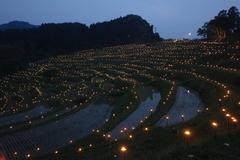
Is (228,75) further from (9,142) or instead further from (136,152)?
(9,142)

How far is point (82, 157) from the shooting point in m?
10.5

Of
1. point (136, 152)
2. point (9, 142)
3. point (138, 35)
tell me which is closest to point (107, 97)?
point (9, 142)

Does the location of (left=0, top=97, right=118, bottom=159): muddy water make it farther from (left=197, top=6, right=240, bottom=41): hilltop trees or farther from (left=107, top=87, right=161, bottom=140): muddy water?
(left=197, top=6, right=240, bottom=41): hilltop trees

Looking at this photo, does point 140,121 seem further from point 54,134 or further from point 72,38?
point 72,38

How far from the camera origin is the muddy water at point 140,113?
560 inches

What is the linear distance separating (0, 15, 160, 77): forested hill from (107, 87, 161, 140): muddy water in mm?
59028

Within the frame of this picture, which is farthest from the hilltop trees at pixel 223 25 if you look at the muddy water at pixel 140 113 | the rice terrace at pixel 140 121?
the muddy water at pixel 140 113

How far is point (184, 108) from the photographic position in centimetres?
1667

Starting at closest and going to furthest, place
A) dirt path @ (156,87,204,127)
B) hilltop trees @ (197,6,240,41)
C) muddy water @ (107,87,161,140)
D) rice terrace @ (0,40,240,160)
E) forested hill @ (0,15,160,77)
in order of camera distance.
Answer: rice terrace @ (0,40,240,160) → muddy water @ (107,87,161,140) → dirt path @ (156,87,204,127) → hilltop trees @ (197,6,240,41) → forested hill @ (0,15,160,77)

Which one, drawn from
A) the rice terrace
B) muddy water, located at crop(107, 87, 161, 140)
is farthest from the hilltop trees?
muddy water, located at crop(107, 87, 161, 140)

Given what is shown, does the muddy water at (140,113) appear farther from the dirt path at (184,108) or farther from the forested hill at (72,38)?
the forested hill at (72,38)

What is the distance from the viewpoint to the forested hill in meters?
85.6

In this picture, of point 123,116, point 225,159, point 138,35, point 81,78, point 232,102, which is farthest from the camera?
point 138,35

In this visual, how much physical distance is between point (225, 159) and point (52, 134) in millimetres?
12900
